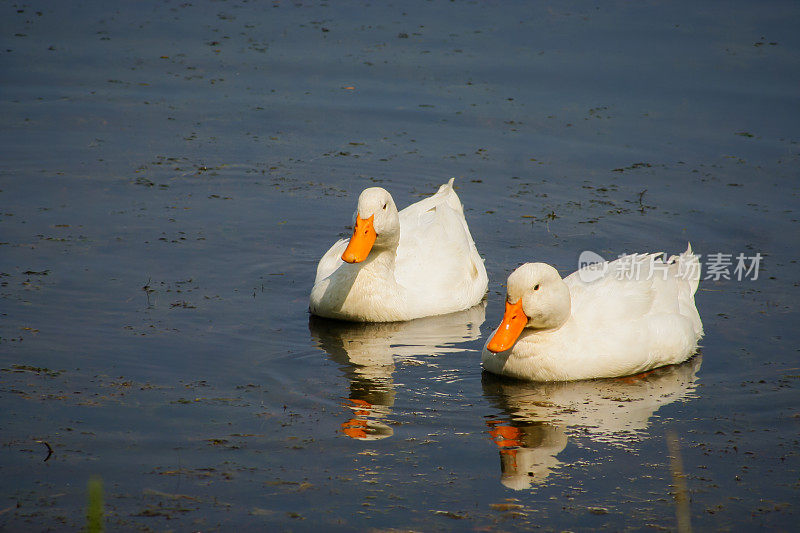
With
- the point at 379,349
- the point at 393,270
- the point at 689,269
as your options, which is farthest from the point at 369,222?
the point at 689,269

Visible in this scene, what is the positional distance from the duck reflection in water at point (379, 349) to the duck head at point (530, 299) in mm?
873

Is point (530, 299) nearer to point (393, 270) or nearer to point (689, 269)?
point (393, 270)

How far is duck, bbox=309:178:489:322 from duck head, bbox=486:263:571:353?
5.25 feet

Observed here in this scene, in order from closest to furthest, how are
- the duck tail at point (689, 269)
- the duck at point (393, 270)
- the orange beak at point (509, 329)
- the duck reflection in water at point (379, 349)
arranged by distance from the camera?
the duck reflection in water at point (379, 349) < the orange beak at point (509, 329) < the duck at point (393, 270) < the duck tail at point (689, 269)

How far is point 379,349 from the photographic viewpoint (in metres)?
8.92

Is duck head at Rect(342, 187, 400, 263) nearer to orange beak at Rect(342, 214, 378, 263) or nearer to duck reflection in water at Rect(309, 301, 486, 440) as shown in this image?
orange beak at Rect(342, 214, 378, 263)

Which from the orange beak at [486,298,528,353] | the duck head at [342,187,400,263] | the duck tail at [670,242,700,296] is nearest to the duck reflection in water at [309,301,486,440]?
the duck head at [342,187,400,263]

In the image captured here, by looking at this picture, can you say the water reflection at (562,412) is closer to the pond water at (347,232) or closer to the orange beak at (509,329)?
the pond water at (347,232)

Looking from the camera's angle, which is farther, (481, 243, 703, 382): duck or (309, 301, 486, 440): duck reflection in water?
(481, 243, 703, 382): duck

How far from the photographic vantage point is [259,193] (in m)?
12.3

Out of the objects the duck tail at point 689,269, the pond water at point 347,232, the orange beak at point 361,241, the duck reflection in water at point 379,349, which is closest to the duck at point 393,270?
the orange beak at point 361,241

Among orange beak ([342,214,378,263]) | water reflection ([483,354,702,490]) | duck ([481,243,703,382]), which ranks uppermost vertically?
orange beak ([342,214,378,263])

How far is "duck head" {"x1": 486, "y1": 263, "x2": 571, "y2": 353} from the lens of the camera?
26.6 feet

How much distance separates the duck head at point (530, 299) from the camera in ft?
26.6
